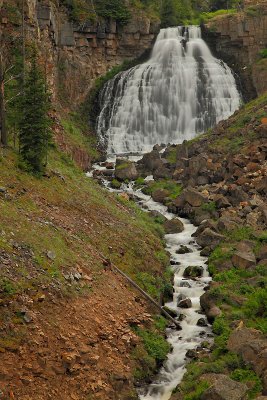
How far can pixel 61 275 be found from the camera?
1852 centimetres

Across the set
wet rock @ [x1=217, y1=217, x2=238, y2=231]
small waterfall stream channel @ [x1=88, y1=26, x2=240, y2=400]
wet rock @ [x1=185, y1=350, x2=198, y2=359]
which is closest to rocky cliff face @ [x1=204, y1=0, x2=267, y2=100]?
small waterfall stream channel @ [x1=88, y1=26, x2=240, y2=400]

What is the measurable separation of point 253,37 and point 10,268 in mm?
57697

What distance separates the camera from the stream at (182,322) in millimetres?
17328

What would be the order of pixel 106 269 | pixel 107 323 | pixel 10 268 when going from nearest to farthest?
pixel 10 268 < pixel 107 323 < pixel 106 269

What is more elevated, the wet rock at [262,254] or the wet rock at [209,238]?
the wet rock at [262,254]

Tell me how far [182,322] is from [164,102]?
135 ft

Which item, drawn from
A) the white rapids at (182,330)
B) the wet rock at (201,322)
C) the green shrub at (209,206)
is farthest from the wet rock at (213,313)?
the green shrub at (209,206)

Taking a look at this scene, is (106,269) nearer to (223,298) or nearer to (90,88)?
(223,298)

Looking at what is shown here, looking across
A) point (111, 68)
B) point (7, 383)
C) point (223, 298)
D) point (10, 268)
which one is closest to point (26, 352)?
point (7, 383)

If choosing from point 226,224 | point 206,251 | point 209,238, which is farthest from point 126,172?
point 206,251

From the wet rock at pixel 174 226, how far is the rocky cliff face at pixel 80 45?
2566 cm

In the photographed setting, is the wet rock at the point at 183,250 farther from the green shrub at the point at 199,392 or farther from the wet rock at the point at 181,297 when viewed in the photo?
the green shrub at the point at 199,392

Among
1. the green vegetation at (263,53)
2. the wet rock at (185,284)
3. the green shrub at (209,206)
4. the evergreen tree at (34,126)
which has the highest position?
the green vegetation at (263,53)

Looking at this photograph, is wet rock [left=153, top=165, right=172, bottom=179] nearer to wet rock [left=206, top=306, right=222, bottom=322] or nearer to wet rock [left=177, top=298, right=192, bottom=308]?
wet rock [left=177, top=298, right=192, bottom=308]
